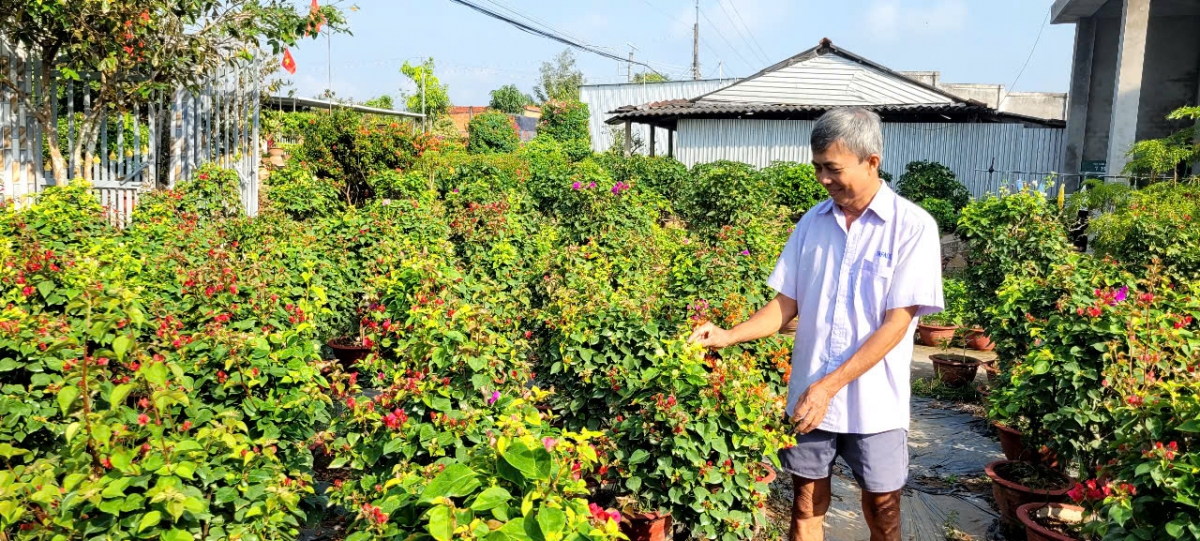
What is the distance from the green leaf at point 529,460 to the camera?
1749mm

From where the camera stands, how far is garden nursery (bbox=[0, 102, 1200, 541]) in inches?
81.2

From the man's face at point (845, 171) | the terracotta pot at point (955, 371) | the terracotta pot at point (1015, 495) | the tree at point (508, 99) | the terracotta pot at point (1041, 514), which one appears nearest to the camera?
the man's face at point (845, 171)

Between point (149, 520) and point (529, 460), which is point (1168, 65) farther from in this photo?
point (149, 520)

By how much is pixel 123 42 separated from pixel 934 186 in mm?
13181

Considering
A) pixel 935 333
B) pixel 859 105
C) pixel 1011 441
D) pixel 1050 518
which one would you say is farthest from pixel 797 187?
pixel 1050 518

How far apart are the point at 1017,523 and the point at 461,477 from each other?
3192 millimetres

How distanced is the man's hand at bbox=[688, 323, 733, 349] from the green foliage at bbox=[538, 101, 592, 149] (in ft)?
98.9

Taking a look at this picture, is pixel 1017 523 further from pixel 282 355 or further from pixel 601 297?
pixel 282 355

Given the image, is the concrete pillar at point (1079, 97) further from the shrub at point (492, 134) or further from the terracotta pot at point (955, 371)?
the shrub at point (492, 134)

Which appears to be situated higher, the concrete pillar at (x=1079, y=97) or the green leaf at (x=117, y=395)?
the concrete pillar at (x=1079, y=97)

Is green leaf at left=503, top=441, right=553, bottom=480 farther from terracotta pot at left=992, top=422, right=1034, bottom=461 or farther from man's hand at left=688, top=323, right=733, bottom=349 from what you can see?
terracotta pot at left=992, top=422, right=1034, bottom=461

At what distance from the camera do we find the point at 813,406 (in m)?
2.40

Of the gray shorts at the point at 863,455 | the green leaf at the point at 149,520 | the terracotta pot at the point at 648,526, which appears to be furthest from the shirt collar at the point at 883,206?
the green leaf at the point at 149,520

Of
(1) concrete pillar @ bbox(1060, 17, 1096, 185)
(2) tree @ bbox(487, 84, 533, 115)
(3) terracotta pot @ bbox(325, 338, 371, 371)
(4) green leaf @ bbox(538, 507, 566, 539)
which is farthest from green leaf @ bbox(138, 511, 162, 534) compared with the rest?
(2) tree @ bbox(487, 84, 533, 115)
